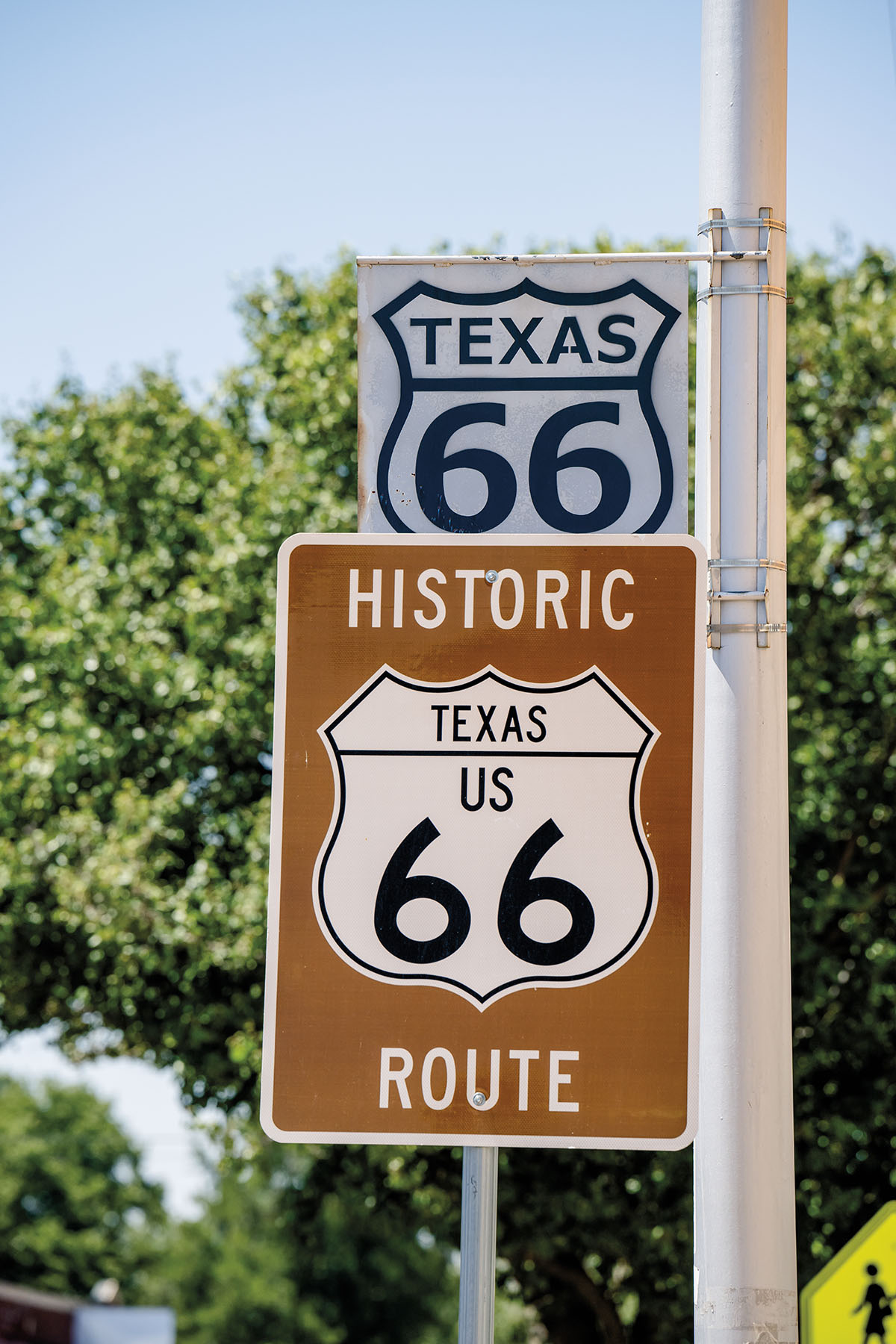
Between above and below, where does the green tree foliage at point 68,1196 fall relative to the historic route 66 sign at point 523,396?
below

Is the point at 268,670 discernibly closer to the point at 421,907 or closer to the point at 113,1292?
the point at 421,907

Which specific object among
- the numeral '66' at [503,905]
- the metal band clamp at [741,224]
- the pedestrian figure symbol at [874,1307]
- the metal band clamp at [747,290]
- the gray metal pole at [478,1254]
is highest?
the metal band clamp at [741,224]

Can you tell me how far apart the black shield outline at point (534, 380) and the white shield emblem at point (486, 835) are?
0.70 metres

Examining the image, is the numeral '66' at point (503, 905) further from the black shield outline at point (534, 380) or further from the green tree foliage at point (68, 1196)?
the green tree foliage at point (68, 1196)

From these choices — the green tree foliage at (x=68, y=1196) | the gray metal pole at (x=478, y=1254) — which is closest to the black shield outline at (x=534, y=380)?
the gray metal pole at (x=478, y=1254)

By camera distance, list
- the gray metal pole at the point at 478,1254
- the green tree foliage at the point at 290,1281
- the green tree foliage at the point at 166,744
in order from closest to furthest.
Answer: the gray metal pole at the point at 478,1254 → the green tree foliage at the point at 166,744 → the green tree foliage at the point at 290,1281

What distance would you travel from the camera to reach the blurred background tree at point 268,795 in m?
10.2

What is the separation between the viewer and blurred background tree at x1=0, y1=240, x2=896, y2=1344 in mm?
10156

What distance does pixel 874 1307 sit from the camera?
3918mm

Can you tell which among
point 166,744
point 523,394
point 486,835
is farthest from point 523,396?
point 166,744

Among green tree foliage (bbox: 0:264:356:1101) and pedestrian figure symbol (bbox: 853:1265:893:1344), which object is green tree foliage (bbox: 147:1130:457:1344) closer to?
green tree foliage (bbox: 0:264:356:1101)

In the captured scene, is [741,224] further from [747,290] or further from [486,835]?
[486,835]

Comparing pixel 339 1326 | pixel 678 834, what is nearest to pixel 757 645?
pixel 678 834

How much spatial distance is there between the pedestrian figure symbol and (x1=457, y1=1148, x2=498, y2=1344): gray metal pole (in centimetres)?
205
